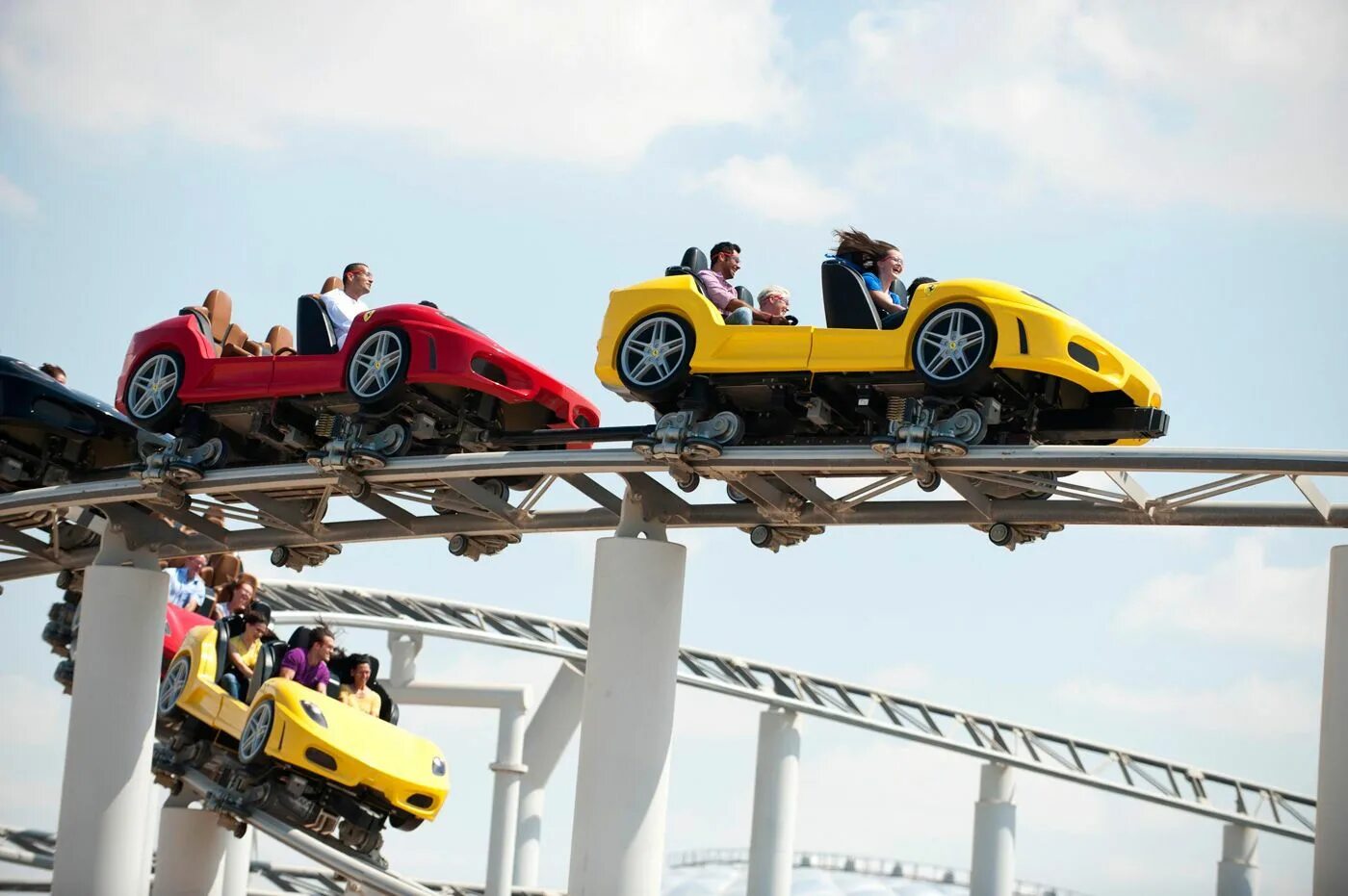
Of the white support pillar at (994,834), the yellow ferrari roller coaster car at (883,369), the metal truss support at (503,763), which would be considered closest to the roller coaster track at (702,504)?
the yellow ferrari roller coaster car at (883,369)

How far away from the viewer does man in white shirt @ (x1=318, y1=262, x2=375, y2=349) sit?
1238 centimetres

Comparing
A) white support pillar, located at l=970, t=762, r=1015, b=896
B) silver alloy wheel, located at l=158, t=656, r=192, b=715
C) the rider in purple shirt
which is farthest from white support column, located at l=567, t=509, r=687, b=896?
white support pillar, located at l=970, t=762, r=1015, b=896

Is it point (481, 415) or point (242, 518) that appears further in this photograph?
point (242, 518)

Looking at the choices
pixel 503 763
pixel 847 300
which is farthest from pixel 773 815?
pixel 847 300

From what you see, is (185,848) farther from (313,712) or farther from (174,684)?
(313,712)

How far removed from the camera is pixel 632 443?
1069 centimetres

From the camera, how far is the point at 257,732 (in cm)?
1297

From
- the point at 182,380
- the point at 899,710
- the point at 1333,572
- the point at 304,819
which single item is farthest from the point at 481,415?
the point at 899,710

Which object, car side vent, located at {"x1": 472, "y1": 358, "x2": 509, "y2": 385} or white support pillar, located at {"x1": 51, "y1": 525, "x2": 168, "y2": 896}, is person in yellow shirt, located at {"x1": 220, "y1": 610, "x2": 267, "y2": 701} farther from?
car side vent, located at {"x1": 472, "y1": 358, "x2": 509, "y2": 385}

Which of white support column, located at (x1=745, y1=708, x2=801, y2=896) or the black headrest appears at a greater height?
the black headrest

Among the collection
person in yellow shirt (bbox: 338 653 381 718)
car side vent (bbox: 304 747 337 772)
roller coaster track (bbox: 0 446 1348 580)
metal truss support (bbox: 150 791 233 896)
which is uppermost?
roller coaster track (bbox: 0 446 1348 580)

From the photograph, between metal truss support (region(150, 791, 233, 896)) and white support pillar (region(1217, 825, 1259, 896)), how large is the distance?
13.8m

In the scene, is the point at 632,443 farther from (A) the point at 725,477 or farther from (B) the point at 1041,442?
(B) the point at 1041,442

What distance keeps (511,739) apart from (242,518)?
29.0 ft
